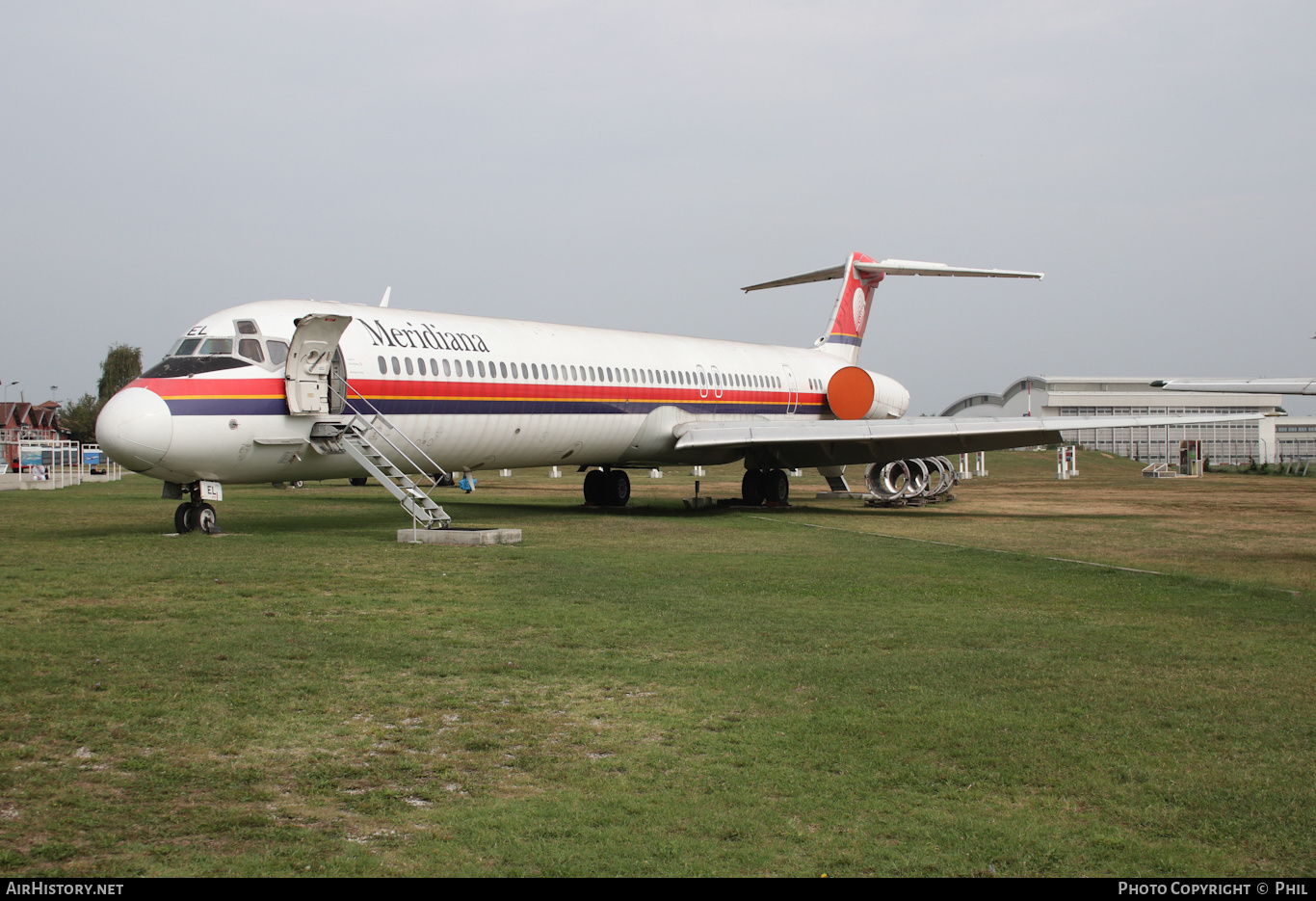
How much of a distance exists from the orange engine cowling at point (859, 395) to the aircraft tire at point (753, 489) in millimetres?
5596

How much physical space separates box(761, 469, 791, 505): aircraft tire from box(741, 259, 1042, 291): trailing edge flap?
7821 millimetres

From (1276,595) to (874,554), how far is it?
17.1ft

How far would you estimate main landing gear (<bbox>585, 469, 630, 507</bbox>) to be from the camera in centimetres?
2559

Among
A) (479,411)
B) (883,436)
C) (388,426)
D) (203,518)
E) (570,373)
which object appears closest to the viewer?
(203,518)

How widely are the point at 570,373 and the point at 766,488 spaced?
21.7 ft

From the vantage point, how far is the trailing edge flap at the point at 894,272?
28.6 m

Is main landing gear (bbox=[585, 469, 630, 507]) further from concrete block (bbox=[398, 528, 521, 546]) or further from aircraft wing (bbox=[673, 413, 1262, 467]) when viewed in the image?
concrete block (bbox=[398, 528, 521, 546])

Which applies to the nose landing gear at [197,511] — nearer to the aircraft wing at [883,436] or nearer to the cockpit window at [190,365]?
the cockpit window at [190,365]

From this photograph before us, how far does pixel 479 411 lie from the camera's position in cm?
1917

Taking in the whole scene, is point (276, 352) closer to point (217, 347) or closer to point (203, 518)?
point (217, 347)

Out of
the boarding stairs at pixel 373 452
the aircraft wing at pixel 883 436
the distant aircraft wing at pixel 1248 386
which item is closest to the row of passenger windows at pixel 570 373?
the boarding stairs at pixel 373 452

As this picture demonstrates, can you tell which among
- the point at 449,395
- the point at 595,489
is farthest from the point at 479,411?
the point at 595,489

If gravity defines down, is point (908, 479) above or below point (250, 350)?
below

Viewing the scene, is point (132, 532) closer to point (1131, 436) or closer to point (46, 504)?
point (46, 504)
